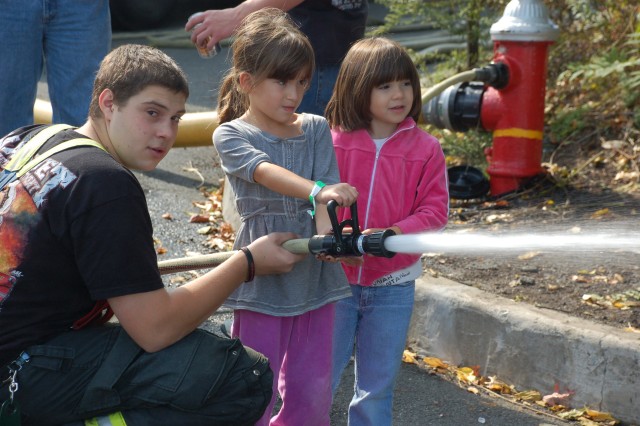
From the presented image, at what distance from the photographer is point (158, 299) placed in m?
2.52

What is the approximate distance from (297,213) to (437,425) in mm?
1184

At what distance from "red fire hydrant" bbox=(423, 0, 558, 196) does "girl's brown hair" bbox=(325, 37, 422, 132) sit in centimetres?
243

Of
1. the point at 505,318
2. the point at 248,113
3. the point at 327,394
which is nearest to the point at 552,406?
the point at 505,318

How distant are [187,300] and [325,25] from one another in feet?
5.86

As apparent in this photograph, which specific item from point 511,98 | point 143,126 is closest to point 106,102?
point 143,126

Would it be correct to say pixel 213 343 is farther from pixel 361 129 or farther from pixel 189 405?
pixel 361 129

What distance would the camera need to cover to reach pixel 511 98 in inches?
231

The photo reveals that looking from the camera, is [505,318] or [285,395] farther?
[505,318]

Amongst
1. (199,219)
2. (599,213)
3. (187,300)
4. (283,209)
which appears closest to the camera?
(187,300)

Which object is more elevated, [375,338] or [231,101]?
[231,101]

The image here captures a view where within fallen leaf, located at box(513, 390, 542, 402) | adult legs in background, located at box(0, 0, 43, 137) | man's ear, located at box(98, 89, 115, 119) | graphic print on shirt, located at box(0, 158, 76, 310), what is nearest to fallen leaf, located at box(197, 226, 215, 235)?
adult legs in background, located at box(0, 0, 43, 137)

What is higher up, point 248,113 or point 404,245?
point 248,113

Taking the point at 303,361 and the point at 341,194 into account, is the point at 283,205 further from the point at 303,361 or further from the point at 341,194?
the point at 303,361

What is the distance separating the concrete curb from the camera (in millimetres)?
3758
